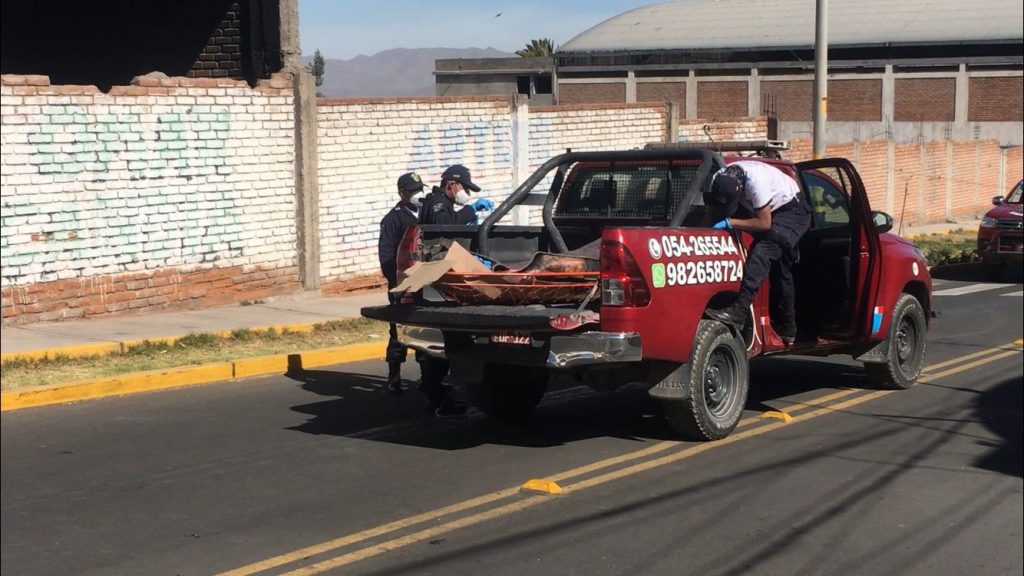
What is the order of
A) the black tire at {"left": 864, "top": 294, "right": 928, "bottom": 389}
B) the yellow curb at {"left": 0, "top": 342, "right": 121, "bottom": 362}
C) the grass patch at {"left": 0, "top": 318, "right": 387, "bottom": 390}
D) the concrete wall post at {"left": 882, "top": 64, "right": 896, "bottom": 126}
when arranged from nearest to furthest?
the black tire at {"left": 864, "top": 294, "right": 928, "bottom": 389} → the grass patch at {"left": 0, "top": 318, "right": 387, "bottom": 390} → the yellow curb at {"left": 0, "top": 342, "right": 121, "bottom": 362} → the concrete wall post at {"left": 882, "top": 64, "right": 896, "bottom": 126}

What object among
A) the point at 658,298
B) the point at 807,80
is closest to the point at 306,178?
the point at 658,298

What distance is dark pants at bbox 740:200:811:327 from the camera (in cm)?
873

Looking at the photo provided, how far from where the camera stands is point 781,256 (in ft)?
A: 29.3

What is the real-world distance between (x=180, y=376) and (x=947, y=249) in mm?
18152

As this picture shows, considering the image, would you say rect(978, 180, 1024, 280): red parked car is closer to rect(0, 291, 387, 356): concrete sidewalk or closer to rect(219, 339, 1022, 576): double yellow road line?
rect(0, 291, 387, 356): concrete sidewalk

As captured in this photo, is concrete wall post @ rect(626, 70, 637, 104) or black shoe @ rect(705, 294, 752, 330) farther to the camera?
concrete wall post @ rect(626, 70, 637, 104)

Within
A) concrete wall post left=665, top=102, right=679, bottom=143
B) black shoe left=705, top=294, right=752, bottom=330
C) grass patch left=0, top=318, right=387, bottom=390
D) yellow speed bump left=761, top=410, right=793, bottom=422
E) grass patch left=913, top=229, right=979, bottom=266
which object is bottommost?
yellow speed bump left=761, top=410, right=793, bottom=422

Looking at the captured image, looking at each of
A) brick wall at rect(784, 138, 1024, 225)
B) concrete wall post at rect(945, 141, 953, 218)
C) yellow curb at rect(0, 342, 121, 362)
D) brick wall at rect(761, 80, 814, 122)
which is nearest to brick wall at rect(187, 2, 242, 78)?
yellow curb at rect(0, 342, 121, 362)

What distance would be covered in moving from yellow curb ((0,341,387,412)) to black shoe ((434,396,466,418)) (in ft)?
8.76

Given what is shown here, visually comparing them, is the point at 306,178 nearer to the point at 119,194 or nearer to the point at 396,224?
the point at 119,194

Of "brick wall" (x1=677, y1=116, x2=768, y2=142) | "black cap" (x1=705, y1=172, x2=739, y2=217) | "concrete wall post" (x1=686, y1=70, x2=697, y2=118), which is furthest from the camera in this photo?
"concrete wall post" (x1=686, y1=70, x2=697, y2=118)

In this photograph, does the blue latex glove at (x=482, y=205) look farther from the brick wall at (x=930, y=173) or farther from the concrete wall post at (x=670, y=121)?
the brick wall at (x=930, y=173)

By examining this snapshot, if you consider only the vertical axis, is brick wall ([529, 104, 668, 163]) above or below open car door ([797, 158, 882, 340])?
above

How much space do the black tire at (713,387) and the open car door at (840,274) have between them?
1270 mm
